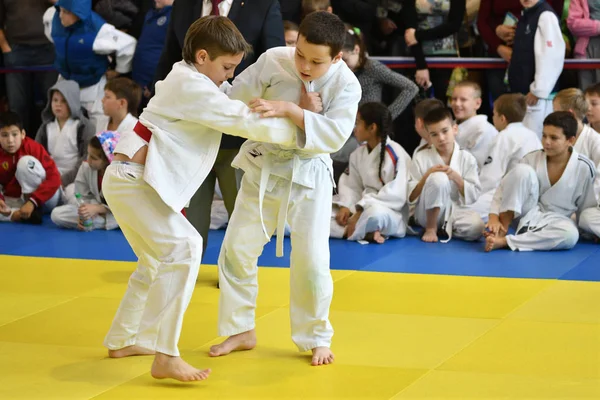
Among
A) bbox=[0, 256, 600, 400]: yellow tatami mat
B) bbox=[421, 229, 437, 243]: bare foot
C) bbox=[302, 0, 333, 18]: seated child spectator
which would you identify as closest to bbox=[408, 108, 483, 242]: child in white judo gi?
bbox=[421, 229, 437, 243]: bare foot

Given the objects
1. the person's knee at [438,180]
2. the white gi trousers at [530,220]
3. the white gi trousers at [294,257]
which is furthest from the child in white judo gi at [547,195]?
the white gi trousers at [294,257]

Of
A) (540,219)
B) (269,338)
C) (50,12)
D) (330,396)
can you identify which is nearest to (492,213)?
(540,219)

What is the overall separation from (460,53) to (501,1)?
0.74 meters

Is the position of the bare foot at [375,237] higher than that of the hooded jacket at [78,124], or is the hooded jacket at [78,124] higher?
the hooded jacket at [78,124]

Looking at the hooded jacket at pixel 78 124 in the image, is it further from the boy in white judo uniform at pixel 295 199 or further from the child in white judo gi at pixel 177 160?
the child in white judo gi at pixel 177 160

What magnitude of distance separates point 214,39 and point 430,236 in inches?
145

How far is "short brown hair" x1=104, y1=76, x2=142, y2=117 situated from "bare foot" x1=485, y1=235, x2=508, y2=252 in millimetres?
3156

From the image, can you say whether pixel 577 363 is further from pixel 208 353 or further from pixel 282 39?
pixel 282 39

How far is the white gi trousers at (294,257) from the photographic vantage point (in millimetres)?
4238

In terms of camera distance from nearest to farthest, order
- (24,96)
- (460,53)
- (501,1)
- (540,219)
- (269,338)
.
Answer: (269,338) → (540,219) → (501,1) → (460,53) → (24,96)

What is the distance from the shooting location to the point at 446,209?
7324mm

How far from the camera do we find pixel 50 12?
927 centimetres

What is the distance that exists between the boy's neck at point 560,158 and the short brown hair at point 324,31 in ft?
11.3

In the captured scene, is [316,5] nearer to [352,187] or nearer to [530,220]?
[352,187]
